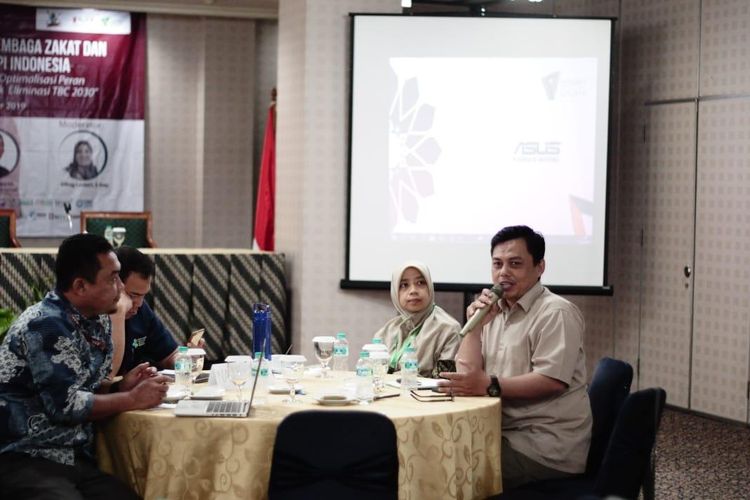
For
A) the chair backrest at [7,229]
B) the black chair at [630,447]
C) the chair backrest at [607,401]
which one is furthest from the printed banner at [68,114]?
the black chair at [630,447]

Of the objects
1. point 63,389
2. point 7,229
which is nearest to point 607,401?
point 63,389

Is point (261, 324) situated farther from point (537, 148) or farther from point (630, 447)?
point (537, 148)

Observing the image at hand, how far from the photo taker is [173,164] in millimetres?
9766

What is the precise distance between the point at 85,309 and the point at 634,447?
1764mm

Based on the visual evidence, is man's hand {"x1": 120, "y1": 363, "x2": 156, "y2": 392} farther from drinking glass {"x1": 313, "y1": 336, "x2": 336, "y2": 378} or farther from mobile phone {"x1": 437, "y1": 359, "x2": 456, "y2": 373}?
mobile phone {"x1": 437, "y1": 359, "x2": 456, "y2": 373}

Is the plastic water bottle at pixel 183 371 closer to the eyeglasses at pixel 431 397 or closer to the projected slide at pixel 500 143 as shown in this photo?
the eyeglasses at pixel 431 397

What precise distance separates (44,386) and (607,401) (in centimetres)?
201

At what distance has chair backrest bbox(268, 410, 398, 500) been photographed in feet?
9.57

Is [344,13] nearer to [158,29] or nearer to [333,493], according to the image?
[158,29]

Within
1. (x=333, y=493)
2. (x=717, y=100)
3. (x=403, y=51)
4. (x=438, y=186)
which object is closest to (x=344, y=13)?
(x=403, y=51)

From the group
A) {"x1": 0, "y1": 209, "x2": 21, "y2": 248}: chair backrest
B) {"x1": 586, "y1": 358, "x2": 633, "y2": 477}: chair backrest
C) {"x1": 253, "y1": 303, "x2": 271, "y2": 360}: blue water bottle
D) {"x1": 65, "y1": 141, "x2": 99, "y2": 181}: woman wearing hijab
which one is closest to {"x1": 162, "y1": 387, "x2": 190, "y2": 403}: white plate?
{"x1": 253, "y1": 303, "x2": 271, "y2": 360}: blue water bottle

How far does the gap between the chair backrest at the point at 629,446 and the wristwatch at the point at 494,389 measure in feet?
1.67

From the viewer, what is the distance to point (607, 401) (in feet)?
12.7

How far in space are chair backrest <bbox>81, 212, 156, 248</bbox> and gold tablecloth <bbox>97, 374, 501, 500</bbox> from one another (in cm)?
488
